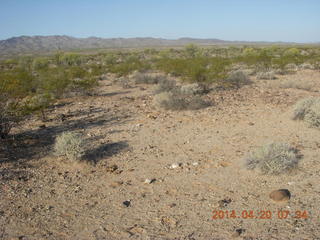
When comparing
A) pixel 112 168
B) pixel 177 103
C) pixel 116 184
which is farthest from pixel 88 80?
pixel 116 184

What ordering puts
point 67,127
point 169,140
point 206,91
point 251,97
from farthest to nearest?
point 206,91, point 251,97, point 67,127, point 169,140

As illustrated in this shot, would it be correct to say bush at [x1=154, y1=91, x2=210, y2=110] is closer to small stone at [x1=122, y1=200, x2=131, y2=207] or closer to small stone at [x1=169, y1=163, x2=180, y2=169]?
small stone at [x1=169, y1=163, x2=180, y2=169]

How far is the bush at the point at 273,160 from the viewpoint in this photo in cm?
514

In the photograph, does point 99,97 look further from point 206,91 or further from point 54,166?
point 54,166

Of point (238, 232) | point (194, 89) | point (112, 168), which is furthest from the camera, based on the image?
point (194, 89)

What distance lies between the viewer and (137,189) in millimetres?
4957

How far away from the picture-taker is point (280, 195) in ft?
14.2

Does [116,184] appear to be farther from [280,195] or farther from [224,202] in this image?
[280,195]

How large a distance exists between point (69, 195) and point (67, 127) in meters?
4.02

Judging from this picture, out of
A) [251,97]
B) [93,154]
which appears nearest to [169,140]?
[93,154]

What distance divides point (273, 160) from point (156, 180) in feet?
7.45

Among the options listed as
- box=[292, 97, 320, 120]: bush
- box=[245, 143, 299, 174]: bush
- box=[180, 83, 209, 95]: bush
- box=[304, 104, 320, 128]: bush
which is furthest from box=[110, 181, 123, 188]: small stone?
box=[180, 83, 209, 95]: bush

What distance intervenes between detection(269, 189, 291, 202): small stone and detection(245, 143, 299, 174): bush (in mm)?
694

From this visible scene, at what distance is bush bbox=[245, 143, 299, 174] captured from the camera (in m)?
5.14
